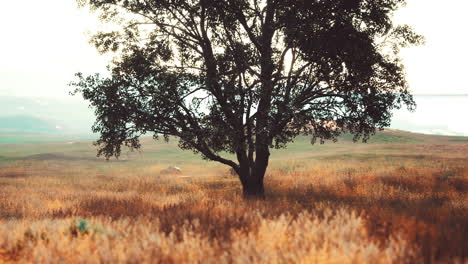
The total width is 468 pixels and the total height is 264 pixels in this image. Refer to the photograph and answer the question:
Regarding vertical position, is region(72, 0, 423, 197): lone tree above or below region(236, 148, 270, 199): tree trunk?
above

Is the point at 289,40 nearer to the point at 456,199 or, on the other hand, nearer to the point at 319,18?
the point at 319,18

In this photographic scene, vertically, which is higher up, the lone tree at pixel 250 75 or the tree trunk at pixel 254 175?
the lone tree at pixel 250 75

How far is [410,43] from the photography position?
46.8 feet

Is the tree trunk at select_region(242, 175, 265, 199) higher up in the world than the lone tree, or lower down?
lower down

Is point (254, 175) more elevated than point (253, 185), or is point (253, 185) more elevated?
point (254, 175)

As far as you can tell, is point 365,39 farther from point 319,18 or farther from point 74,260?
point 74,260

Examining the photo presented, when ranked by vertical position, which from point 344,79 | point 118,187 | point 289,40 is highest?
point 289,40

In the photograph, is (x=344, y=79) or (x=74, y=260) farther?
(x=344, y=79)

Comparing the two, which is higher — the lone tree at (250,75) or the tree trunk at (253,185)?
the lone tree at (250,75)

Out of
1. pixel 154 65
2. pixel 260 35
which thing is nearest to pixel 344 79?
pixel 260 35

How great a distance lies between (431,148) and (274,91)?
35.7 m

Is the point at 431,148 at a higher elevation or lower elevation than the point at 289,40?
lower

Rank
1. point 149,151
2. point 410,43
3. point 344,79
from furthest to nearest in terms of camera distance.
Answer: point 149,151
point 410,43
point 344,79

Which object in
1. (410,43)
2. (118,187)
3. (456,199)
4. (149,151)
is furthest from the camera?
(149,151)
